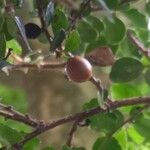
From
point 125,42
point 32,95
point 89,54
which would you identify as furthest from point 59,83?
point 89,54

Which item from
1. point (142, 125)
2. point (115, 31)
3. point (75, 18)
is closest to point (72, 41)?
point (75, 18)

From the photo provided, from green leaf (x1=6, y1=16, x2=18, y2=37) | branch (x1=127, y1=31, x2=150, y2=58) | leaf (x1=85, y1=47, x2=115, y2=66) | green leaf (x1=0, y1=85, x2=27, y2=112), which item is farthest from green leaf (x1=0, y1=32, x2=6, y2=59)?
green leaf (x1=0, y1=85, x2=27, y2=112)

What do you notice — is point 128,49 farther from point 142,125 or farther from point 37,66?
point 37,66

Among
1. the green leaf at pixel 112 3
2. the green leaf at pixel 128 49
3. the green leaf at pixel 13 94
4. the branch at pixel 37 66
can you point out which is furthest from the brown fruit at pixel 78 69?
the green leaf at pixel 13 94

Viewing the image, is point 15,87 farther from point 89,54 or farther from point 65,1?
point 65,1

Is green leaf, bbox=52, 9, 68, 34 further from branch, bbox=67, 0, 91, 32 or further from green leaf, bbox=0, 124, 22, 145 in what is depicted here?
green leaf, bbox=0, 124, 22, 145

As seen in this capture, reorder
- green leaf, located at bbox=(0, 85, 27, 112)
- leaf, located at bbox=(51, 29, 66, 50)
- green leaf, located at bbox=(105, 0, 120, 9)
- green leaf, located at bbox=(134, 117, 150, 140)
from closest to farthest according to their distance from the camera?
leaf, located at bbox=(51, 29, 66, 50) < green leaf, located at bbox=(105, 0, 120, 9) < green leaf, located at bbox=(134, 117, 150, 140) < green leaf, located at bbox=(0, 85, 27, 112)

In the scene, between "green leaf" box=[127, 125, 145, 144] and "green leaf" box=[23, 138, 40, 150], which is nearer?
"green leaf" box=[23, 138, 40, 150]
